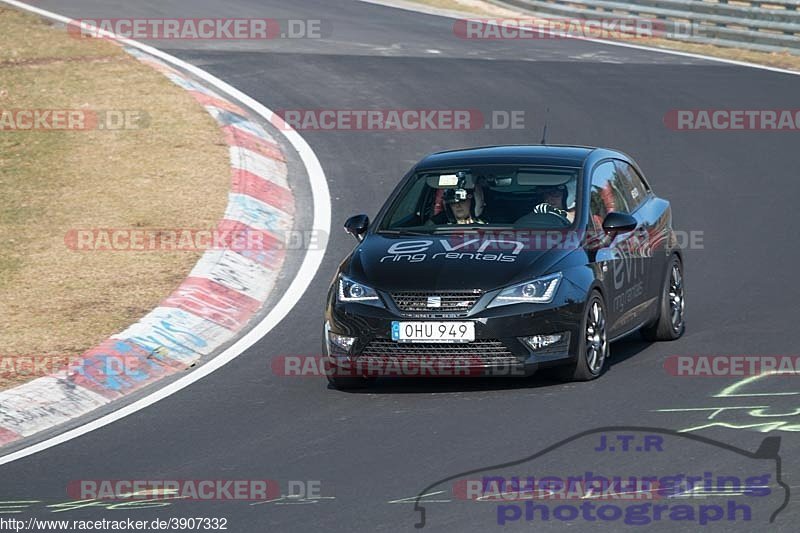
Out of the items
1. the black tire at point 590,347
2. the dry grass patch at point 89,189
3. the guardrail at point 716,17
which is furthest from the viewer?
the guardrail at point 716,17

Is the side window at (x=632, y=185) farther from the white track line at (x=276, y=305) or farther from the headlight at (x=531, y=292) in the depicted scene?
the white track line at (x=276, y=305)

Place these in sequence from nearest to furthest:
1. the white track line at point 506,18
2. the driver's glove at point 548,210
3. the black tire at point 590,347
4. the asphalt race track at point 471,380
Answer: the asphalt race track at point 471,380 < the black tire at point 590,347 < the driver's glove at point 548,210 < the white track line at point 506,18

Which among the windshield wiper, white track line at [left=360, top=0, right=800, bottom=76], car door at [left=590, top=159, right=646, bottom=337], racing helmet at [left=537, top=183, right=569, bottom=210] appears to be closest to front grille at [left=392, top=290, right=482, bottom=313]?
the windshield wiper

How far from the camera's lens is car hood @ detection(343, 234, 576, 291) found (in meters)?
9.71

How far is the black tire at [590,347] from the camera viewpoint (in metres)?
9.82

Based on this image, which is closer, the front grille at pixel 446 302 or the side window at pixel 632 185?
the front grille at pixel 446 302

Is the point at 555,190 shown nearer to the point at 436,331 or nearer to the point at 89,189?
the point at 436,331

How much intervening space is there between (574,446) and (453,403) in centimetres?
147

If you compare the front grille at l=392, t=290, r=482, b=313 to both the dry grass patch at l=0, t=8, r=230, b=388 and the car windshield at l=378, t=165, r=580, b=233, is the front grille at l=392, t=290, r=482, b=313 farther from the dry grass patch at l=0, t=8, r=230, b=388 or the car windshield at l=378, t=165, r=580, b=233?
the dry grass patch at l=0, t=8, r=230, b=388

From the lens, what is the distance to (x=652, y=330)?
11.6 metres

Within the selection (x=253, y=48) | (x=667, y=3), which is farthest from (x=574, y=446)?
(x=667, y=3)

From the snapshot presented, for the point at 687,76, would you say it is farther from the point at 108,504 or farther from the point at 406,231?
the point at 108,504

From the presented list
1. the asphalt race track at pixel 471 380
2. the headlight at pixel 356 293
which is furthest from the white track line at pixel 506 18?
the headlight at pixel 356 293

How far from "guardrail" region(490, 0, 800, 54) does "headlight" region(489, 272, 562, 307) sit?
16478 millimetres
